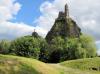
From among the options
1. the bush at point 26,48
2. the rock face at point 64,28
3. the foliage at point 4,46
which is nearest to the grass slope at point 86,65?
the bush at point 26,48

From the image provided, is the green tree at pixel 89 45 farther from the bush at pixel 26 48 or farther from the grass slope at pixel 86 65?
the grass slope at pixel 86 65

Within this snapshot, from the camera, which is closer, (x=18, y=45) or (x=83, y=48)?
(x=18, y=45)

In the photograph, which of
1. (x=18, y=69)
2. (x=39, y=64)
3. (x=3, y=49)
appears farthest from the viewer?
(x=3, y=49)

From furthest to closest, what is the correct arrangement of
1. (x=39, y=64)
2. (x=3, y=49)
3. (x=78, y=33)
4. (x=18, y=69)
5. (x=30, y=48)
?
(x=78, y=33) < (x=3, y=49) < (x=30, y=48) < (x=39, y=64) < (x=18, y=69)

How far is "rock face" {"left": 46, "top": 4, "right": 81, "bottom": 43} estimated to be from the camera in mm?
172125

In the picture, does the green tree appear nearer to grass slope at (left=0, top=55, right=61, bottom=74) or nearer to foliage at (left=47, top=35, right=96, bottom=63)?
foliage at (left=47, top=35, right=96, bottom=63)

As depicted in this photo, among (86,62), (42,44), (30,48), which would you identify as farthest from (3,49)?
(86,62)

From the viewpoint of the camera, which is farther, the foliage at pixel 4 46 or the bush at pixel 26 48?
the foliage at pixel 4 46

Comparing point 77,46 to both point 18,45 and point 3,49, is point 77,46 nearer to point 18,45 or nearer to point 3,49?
point 18,45

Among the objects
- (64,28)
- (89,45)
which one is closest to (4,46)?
(64,28)

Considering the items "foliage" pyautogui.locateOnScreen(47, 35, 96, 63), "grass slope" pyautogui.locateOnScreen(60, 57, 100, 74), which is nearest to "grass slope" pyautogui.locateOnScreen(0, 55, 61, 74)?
"grass slope" pyautogui.locateOnScreen(60, 57, 100, 74)

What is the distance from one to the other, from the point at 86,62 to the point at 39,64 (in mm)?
18651

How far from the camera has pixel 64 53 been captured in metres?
137

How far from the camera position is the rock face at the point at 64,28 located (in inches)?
6777
